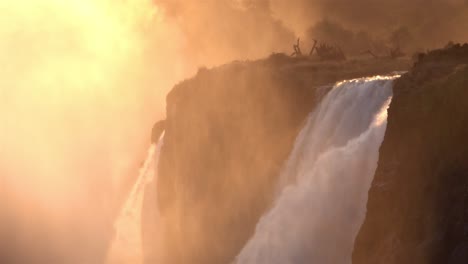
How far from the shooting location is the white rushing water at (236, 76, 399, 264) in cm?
3481

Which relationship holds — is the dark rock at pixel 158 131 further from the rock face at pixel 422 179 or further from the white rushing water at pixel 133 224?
the rock face at pixel 422 179

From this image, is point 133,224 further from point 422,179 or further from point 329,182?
point 422,179

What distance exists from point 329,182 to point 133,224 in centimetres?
4133

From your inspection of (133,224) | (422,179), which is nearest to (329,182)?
(422,179)

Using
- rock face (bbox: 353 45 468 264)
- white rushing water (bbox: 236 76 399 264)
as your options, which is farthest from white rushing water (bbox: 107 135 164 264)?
rock face (bbox: 353 45 468 264)

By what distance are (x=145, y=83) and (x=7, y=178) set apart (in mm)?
20909

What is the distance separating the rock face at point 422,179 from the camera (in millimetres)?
26875

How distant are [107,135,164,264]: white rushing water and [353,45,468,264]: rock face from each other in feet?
122

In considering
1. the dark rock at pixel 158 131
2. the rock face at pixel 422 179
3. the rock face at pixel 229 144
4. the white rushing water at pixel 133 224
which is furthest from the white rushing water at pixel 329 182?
the dark rock at pixel 158 131

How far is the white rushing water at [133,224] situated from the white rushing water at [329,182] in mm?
26653

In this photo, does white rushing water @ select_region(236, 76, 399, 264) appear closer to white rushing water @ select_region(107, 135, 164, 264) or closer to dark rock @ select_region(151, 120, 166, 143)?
white rushing water @ select_region(107, 135, 164, 264)

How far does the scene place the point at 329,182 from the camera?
36188mm

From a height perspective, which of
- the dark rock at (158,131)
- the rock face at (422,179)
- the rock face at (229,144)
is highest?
the dark rock at (158,131)

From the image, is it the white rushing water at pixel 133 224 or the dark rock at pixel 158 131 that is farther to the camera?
the dark rock at pixel 158 131
